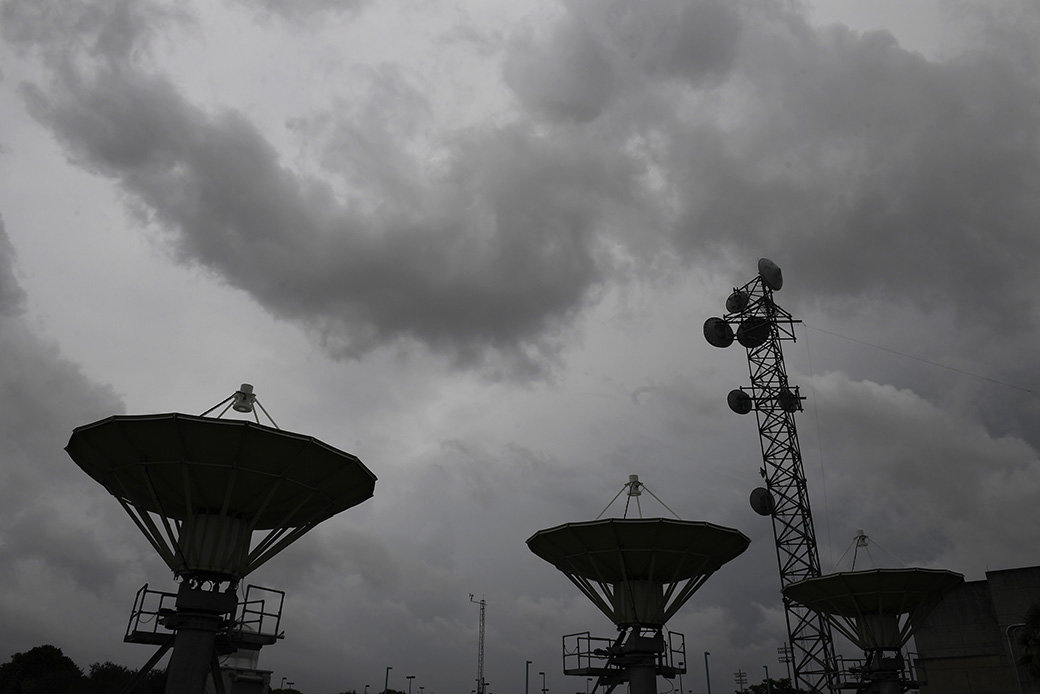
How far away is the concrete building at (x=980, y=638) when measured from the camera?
49.2 metres

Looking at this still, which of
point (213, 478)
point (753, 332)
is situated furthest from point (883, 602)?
point (213, 478)

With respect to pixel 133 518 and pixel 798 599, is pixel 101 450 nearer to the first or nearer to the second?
pixel 133 518

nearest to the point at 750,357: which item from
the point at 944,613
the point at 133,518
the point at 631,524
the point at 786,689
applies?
the point at 944,613

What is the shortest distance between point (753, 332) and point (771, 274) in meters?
5.03

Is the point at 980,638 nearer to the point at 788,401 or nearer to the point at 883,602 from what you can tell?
the point at 883,602

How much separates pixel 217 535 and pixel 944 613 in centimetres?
4933

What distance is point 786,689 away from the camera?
106 metres

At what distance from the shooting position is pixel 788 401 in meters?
60.6

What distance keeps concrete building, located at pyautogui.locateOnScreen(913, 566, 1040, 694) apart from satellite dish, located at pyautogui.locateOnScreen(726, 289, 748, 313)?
25.8 metres

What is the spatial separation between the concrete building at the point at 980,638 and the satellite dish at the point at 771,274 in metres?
25.6

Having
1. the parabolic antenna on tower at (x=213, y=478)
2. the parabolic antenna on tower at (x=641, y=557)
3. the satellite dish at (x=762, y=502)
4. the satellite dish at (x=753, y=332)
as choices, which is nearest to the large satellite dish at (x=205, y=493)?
the parabolic antenna on tower at (x=213, y=478)

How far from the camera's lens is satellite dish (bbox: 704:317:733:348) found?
62.8 meters

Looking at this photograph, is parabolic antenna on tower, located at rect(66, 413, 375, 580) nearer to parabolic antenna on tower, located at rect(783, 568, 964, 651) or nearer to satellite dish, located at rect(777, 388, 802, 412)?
parabolic antenna on tower, located at rect(783, 568, 964, 651)

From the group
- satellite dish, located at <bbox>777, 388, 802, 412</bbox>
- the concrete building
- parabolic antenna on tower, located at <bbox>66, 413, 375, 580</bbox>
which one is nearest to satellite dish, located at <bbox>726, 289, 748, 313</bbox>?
satellite dish, located at <bbox>777, 388, 802, 412</bbox>
